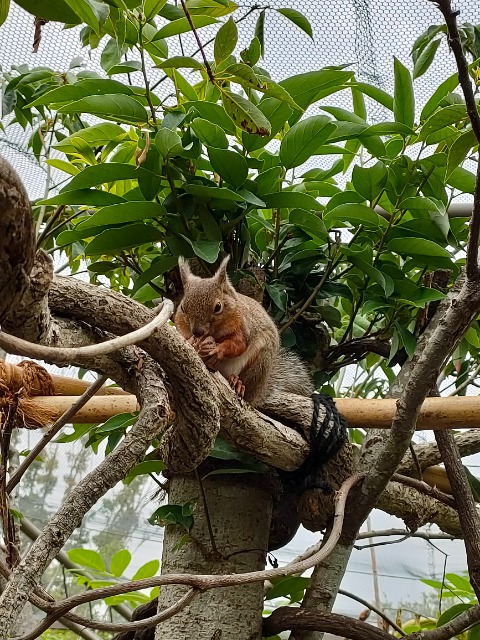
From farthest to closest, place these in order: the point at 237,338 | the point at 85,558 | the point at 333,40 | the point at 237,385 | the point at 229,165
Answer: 1. the point at 85,558
2. the point at 333,40
3. the point at 237,338
4. the point at 237,385
5. the point at 229,165

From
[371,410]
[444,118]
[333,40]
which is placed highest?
[333,40]

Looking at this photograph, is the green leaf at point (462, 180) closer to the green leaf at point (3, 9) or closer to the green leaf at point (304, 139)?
the green leaf at point (304, 139)

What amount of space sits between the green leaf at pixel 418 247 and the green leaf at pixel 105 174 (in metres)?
0.46

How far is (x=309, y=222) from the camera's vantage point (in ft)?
4.20

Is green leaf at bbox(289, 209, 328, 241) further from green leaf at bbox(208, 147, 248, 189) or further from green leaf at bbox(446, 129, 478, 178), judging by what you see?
green leaf at bbox(446, 129, 478, 178)

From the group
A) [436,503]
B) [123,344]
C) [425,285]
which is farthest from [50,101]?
[436,503]

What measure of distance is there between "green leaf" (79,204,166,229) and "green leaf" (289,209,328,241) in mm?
247

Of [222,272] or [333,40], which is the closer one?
[222,272]

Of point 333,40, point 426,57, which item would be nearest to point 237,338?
point 426,57

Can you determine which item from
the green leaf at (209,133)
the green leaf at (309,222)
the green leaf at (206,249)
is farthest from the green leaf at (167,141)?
the green leaf at (309,222)

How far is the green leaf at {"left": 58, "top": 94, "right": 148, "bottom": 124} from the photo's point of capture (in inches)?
43.2

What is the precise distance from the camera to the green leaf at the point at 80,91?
1135 mm

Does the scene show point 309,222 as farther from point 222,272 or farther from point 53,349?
point 53,349

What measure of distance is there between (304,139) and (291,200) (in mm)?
106
